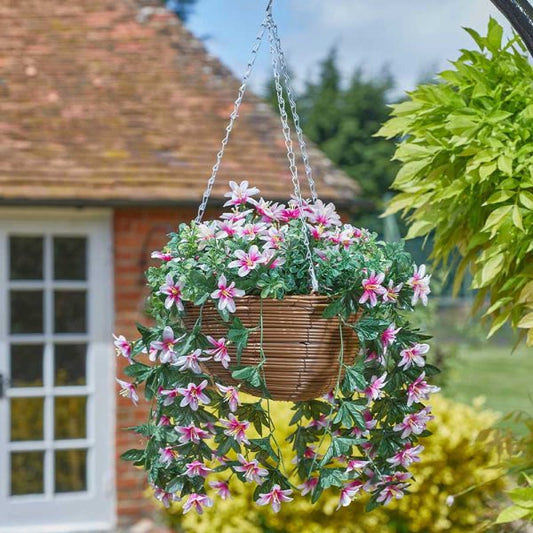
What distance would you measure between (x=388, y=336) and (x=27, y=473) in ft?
16.8

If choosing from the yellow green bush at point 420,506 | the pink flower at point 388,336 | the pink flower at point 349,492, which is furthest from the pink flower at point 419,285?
the yellow green bush at point 420,506

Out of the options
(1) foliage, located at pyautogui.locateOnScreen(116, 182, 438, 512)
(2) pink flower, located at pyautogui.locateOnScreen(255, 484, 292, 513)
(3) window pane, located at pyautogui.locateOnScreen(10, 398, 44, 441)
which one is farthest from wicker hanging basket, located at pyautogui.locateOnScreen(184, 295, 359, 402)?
(3) window pane, located at pyautogui.locateOnScreen(10, 398, 44, 441)

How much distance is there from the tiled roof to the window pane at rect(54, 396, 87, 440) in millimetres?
1418

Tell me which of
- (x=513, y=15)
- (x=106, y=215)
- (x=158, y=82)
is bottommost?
(x=513, y=15)

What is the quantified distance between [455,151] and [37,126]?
495 cm

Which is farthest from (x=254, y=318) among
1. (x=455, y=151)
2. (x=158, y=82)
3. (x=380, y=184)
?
(x=380, y=184)

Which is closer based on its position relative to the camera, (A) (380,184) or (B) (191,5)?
(B) (191,5)

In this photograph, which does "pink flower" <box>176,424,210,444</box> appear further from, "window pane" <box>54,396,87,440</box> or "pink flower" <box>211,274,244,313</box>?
"window pane" <box>54,396,87,440</box>

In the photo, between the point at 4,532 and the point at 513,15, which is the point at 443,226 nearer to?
the point at 513,15

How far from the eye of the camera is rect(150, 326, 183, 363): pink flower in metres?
2.77

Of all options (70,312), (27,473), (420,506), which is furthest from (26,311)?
(420,506)

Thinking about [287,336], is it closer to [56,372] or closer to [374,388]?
[374,388]

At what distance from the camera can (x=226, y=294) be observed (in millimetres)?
2773

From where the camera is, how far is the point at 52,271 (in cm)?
743
